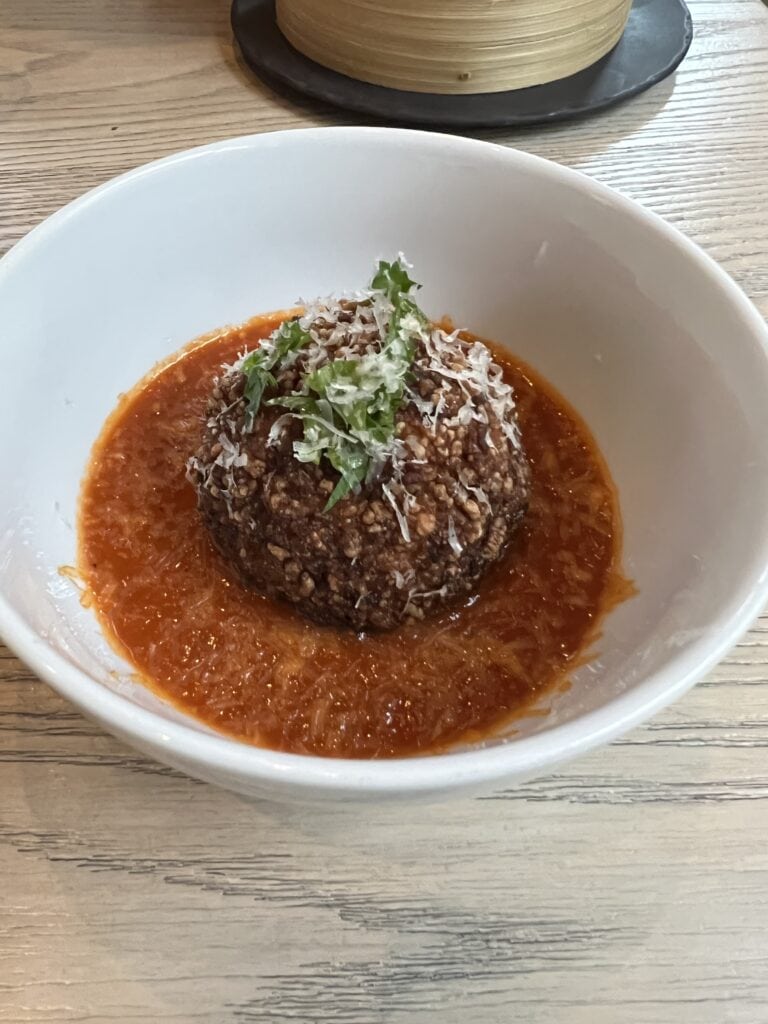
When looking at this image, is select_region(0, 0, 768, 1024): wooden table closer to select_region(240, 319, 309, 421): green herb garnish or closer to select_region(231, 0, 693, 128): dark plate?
select_region(240, 319, 309, 421): green herb garnish

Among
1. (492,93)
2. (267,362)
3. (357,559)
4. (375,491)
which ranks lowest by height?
(357,559)

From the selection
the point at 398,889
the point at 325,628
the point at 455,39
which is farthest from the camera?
the point at 455,39

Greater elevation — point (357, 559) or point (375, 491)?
point (375, 491)

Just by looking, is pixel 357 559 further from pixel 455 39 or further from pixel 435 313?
pixel 455 39

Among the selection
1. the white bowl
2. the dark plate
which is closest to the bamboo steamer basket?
the dark plate

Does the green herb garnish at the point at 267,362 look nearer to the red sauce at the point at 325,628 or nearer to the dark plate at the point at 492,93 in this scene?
the red sauce at the point at 325,628

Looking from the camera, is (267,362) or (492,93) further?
(492,93)

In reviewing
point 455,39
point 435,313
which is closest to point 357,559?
point 435,313

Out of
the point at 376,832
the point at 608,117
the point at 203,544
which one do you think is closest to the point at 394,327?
the point at 203,544
